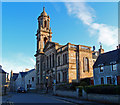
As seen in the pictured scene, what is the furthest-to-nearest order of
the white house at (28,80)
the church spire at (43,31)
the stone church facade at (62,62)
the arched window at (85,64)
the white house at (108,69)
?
1. the white house at (28,80)
2. the church spire at (43,31)
3. the arched window at (85,64)
4. the stone church facade at (62,62)
5. the white house at (108,69)

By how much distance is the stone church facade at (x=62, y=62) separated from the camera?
1257 inches

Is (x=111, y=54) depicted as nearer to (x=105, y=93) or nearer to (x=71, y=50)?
(x=71, y=50)

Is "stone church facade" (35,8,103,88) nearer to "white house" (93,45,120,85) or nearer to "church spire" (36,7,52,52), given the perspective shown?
"church spire" (36,7,52,52)

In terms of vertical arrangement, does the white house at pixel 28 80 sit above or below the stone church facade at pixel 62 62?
below

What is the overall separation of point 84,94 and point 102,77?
7.92m

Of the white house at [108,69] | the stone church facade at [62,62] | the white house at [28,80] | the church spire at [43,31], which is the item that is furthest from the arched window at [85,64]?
the white house at [28,80]

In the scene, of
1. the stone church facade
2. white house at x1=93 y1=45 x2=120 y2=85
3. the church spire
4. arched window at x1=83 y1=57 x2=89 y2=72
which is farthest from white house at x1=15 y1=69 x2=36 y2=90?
white house at x1=93 y1=45 x2=120 y2=85

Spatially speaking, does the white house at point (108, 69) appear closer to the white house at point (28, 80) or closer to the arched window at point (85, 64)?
the arched window at point (85, 64)

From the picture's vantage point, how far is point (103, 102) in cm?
1484

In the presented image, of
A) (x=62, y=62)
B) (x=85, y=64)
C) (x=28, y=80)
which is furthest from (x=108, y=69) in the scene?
(x=28, y=80)

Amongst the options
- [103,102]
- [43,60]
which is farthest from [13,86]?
[103,102]

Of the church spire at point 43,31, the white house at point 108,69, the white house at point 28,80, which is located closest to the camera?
the white house at point 108,69

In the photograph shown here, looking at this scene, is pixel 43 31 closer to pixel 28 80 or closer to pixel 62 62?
pixel 62 62

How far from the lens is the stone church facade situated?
105ft
